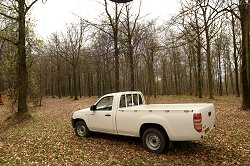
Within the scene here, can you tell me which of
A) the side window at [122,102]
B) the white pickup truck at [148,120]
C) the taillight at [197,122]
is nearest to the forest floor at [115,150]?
the white pickup truck at [148,120]

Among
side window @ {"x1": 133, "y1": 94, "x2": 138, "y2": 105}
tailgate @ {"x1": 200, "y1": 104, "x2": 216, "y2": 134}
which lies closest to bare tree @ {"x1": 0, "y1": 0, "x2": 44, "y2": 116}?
side window @ {"x1": 133, "y1": 94, "x2": 138, "y2": 105}

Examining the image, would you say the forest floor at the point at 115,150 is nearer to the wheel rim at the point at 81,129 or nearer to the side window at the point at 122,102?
the wheel rim at the point at 81,129

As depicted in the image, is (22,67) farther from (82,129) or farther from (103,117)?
(103,117)

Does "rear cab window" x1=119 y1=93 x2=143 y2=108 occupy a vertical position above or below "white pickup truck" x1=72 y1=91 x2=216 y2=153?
above

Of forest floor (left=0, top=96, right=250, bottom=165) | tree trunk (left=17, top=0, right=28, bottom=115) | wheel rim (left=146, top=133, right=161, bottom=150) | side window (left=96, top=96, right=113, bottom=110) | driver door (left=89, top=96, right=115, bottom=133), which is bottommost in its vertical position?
forest floor (left=0, top=96, right=250, bottom=165)

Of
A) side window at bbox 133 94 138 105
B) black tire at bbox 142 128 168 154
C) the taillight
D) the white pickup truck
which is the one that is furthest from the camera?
side window at bbox 133 94 138 105

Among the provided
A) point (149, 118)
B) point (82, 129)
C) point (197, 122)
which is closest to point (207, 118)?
point (197, 122)

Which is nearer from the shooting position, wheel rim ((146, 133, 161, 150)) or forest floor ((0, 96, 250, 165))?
forest floor ((0, 96, 250, 165))

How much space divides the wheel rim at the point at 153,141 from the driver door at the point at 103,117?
5.36 ft

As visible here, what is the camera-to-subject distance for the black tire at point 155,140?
769 cm

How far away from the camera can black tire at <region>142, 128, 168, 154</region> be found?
7.69m

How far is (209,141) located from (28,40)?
16.4 metres

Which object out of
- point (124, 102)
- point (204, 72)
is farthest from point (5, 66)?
point (204, 72)

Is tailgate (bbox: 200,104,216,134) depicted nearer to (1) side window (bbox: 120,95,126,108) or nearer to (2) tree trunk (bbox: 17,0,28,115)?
(1) side window (bbox: 120,95,126,108)
